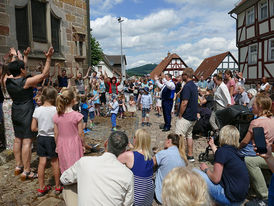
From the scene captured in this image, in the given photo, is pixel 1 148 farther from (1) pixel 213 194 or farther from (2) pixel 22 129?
(1) pixel 213 194

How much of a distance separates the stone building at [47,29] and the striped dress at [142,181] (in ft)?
19.2

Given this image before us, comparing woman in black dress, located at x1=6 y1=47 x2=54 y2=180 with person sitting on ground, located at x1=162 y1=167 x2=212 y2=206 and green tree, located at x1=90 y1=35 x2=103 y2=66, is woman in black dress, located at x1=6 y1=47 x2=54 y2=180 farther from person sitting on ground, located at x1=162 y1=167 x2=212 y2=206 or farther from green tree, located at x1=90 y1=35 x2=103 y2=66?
green tree, located at x1=90 y1=35 x2=103 y2=66

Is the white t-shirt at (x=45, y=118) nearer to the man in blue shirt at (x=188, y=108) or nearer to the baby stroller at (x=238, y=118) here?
the man in blue shirt at (x=188, y=108)

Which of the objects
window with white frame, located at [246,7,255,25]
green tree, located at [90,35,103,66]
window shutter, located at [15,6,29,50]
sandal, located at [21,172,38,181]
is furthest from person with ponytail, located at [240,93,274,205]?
green tree, located at [90,35,103,66]

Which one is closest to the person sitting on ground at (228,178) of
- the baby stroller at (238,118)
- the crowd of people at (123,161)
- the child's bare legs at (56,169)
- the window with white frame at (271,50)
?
the crowd of people at (123,161)

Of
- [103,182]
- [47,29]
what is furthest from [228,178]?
[47,29]

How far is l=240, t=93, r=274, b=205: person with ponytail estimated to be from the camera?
10.9 ft

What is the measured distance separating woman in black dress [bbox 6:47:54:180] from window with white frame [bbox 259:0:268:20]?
16.5 metres

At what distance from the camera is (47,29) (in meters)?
8.28

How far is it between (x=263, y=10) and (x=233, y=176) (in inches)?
660

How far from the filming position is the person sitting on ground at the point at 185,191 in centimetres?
139

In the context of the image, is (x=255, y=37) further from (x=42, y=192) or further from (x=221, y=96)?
(x=42, y=192)

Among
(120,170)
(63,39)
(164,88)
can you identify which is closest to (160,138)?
(164,88)

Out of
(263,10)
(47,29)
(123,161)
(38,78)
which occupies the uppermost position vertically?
(263,10)
